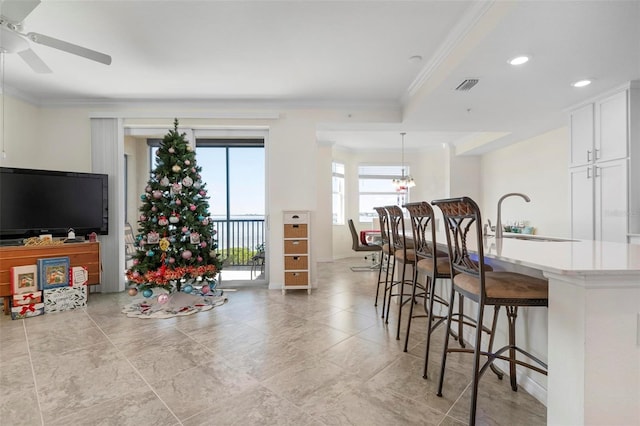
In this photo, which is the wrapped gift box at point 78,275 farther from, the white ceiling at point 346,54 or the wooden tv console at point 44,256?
the white ceiling at point 346,54

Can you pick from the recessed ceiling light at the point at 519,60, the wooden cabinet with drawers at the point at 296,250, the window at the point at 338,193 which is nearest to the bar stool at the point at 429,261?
the recessed ceiling light at the point at 519,60

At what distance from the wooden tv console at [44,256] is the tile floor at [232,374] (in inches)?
17.1

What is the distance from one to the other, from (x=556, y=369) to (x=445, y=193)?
19.9 ft

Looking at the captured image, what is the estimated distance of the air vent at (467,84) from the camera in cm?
282

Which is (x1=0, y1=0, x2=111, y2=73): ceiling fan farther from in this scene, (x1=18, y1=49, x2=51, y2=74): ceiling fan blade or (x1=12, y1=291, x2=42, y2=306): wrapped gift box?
(x1=12, y1=291, x2=42, y2=306): wrapped gift box

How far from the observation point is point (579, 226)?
3.47 metres

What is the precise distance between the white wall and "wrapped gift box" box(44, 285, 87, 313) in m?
6.31

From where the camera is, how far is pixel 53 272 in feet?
10.8

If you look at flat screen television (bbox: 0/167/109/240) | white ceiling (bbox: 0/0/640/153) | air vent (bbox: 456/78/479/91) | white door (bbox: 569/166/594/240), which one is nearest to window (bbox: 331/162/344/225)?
white ceiling (bbox: 0/0/640/153)

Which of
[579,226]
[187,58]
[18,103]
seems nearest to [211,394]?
[187,58]

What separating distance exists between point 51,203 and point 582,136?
6478mm

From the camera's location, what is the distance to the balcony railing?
4.50 m

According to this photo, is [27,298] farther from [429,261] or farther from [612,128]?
[612,128]

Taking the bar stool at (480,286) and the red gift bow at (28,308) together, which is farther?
the red gift bow at (28,308)
